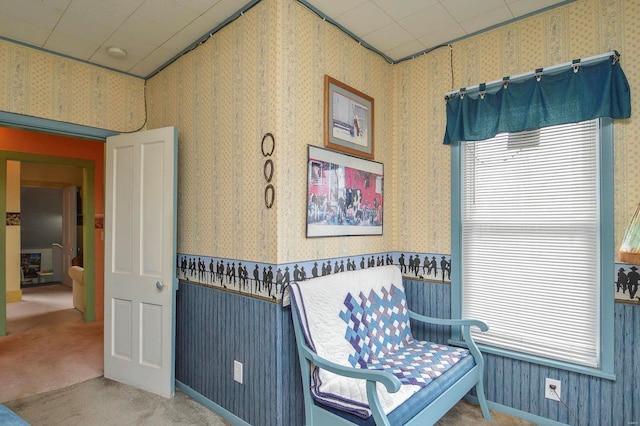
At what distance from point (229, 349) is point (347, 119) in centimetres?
181

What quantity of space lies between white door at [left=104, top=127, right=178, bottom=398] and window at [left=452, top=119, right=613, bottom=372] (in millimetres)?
2203

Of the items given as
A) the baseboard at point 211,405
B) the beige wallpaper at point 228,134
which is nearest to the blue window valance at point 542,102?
the beige wallpaper at point 228,134

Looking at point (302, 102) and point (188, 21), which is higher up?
point (188, 21)

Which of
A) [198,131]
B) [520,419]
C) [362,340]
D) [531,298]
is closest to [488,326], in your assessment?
[531,298]

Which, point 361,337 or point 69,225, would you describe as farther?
point 69,225

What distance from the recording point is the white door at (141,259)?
2635 mm

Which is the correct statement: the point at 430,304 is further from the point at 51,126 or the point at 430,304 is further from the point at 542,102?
the point at 51,126

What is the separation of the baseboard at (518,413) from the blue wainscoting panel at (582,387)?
0.02 m

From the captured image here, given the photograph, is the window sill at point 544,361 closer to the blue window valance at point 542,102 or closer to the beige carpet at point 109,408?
the blue window valance at point 542,102

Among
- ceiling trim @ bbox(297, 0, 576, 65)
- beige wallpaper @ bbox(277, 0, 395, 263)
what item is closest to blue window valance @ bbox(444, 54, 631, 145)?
ceiling trim @ bbox(297, 0, 576, 65)

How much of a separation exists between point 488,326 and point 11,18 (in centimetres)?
389

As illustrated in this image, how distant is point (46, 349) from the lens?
3580 mm

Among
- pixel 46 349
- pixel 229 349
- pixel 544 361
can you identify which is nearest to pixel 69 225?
pixel 46 349

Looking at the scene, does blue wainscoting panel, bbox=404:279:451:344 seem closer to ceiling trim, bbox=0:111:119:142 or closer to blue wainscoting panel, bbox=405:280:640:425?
blue wainscoting panel, bbox=405:280:640:425
